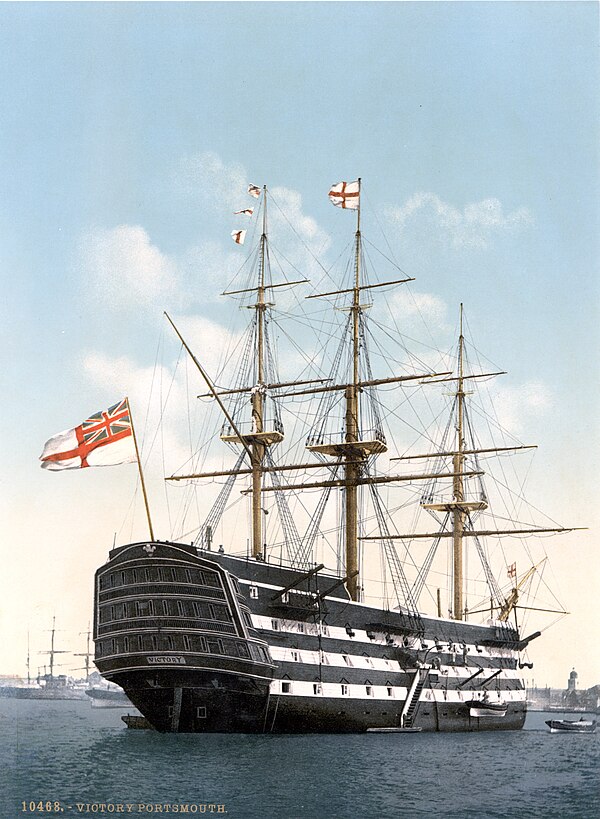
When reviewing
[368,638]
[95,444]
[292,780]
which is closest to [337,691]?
[368,638]

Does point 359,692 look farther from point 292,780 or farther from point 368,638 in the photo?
point 292,780

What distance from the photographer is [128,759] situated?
115 feet

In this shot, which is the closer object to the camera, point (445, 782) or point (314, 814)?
point (314, 814)

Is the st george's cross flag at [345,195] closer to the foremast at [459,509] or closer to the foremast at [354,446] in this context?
the foremast at [354,446]

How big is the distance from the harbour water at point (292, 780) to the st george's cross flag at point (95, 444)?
9.71 metres

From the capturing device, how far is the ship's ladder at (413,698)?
154ft

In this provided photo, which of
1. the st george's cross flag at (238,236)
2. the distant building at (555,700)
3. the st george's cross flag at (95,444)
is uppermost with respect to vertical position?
the st george's cross flag at (238,236)

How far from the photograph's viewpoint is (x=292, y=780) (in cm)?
3072

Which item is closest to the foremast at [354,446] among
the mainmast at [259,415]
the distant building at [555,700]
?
the mainmast at [259,415]

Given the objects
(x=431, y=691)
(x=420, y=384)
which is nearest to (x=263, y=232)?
(x=420, y=384)

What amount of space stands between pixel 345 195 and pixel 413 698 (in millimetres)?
22732

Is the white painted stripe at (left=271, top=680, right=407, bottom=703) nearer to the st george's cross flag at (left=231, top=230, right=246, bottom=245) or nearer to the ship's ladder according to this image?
the ship's ladder

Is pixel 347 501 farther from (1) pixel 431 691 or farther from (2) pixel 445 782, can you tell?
(2) pixel 445 782

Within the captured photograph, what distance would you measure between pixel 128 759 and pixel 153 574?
662 centimetres
